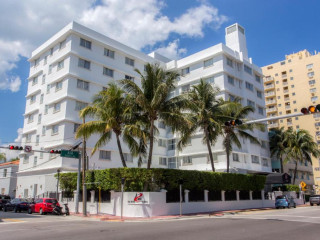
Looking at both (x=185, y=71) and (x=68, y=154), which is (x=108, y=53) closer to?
(x=185, y=71)

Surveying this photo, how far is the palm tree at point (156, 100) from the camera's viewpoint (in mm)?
24844

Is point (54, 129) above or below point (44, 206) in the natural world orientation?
above

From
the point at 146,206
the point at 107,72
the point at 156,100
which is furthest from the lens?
the point at 107,72

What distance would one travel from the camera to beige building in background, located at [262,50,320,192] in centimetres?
8069

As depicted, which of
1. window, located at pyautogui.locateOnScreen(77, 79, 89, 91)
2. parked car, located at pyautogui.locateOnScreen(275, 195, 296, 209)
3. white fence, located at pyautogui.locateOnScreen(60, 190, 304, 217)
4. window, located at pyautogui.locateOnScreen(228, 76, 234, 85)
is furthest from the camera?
window, located at pyautogui.locateOnScreen(228, 76, 234, 85)

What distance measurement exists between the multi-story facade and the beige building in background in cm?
6402

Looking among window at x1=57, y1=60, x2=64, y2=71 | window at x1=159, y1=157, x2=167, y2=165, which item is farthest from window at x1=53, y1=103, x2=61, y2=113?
window at x1=159, y1=157, x2=167, y2=165

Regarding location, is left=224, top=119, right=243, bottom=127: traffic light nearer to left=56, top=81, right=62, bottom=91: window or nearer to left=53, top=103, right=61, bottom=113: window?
left=53, top=103, right=61, bottom=113: window

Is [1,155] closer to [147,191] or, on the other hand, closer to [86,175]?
[86,175]

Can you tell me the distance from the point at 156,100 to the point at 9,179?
108ft

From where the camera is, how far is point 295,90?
85375mm

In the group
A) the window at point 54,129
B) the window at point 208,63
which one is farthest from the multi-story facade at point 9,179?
the window at point 208,63

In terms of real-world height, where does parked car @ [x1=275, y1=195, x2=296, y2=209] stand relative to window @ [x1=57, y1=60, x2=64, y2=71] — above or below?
below

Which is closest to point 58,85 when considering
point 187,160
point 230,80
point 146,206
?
point 187,160
